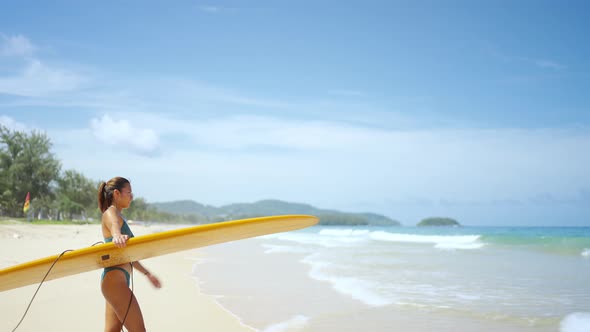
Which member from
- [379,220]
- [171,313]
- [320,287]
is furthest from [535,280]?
[379,220]

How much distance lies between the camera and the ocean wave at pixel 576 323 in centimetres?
460

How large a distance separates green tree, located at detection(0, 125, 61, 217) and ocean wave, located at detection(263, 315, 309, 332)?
45.2 m

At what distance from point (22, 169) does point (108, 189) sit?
48.2m

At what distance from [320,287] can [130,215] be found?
242 ft

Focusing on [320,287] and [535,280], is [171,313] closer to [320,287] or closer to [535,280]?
[320,287]

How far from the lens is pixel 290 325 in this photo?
4547 mm

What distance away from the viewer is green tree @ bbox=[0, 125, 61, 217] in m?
43.3

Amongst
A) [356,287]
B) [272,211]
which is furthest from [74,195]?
[272,211]

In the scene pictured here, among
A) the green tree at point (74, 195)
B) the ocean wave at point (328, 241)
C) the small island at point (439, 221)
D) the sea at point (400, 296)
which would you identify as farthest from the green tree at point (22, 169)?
the small island at point (439, 221)

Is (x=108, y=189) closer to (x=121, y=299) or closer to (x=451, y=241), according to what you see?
(x=121, y=299)

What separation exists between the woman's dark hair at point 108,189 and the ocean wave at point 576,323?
14.1 feet

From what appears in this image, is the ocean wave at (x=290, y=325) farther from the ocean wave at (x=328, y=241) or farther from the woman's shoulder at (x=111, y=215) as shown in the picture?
the ocean wave at (x=328, y=241)

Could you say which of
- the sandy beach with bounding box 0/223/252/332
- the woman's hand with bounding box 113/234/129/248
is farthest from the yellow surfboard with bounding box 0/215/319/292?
the sandy beach with bounding box 0/223/252/332

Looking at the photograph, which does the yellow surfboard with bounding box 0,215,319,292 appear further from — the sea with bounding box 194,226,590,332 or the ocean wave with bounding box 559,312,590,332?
the ocean wave with bounding box 559,312,590,332
